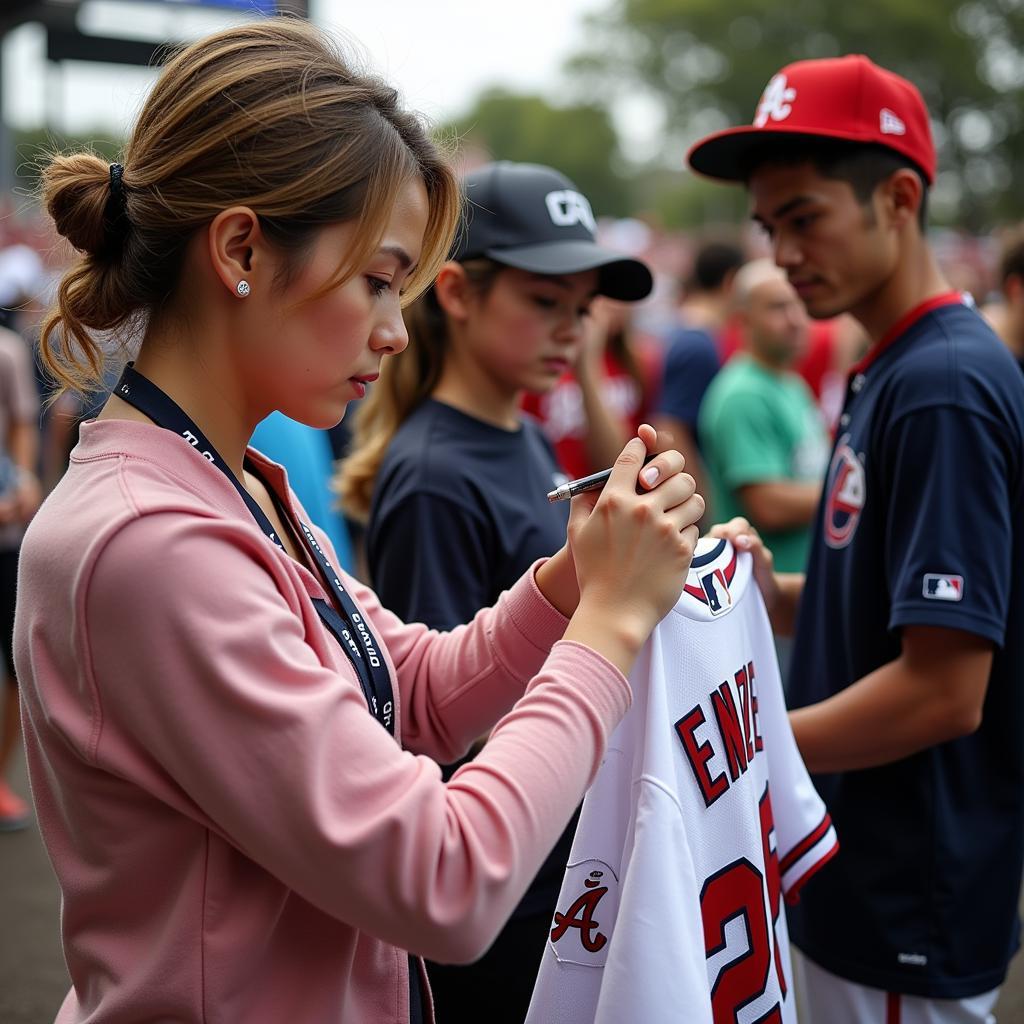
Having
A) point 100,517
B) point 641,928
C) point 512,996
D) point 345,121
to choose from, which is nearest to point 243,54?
point 345,121

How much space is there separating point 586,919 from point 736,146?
1733 millimetres

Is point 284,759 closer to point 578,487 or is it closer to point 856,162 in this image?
point 578,487

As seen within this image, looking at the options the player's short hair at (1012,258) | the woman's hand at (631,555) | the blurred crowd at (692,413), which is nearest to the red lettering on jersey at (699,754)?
the woman's hand at (631,555)

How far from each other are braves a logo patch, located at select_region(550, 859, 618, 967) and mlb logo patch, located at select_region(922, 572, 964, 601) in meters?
0.80

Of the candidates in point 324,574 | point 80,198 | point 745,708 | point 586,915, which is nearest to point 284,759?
point 324,574

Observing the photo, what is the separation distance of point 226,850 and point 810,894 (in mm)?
1492

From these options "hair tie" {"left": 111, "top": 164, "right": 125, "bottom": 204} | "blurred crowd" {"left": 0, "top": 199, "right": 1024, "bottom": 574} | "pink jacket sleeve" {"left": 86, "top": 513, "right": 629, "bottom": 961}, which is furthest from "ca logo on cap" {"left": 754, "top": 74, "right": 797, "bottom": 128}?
"pink jacket sleeve" {"left": 86, "top": 513, "right": 629, "bottom": 961}

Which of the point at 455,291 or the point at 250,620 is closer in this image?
the point at 250,620

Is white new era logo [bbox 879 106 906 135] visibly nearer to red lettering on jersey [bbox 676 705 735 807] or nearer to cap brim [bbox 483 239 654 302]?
cap brim [bbox 483 239 654 302]

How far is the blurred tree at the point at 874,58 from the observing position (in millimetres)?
43062

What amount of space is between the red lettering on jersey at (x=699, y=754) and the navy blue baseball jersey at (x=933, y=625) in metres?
0.55

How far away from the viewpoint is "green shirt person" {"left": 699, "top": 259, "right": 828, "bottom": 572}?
4441mm

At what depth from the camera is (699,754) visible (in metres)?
1.70

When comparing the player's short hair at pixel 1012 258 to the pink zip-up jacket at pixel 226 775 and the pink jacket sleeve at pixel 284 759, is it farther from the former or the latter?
the pink jacket sleeve at pixel 284 759
